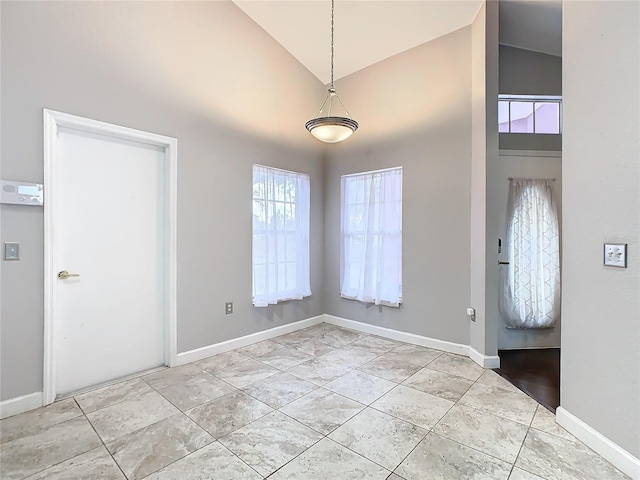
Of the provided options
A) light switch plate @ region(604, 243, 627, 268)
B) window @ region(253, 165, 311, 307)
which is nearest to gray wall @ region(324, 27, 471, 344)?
window @ region(253, 165, 311, 307)

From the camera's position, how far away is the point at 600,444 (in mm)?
1843

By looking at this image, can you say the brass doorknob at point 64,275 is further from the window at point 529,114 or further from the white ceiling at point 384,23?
the window at point 529,114

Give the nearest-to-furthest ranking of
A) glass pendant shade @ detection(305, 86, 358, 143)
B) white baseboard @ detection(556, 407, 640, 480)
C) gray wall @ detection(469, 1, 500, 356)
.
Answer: white baseboard @ detection(556, 407, 640, 480) < glass pendant shade @ detection(305, 86, 358, 143) < gray wall @ detection(469, 1, 500, 356)

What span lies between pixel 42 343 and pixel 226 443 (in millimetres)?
1637

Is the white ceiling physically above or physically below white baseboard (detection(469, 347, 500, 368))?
above

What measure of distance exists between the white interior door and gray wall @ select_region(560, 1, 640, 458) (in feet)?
11.1

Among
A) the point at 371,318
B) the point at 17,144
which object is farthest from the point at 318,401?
the point at 17,144

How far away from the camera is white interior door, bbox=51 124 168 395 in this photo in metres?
2.54

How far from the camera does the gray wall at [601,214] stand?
1.69 metres

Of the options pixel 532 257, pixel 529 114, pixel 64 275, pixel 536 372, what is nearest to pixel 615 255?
pixel 536 372

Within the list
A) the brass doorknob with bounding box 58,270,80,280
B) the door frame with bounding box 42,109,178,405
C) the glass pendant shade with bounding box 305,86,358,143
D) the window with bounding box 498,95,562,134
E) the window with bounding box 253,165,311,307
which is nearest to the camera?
the door frame with bounding box 42,109,178,405

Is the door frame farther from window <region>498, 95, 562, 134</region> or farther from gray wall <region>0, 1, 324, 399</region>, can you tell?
window <region>498, 95, 562, 134</region>

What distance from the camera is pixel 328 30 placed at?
367 centimetres

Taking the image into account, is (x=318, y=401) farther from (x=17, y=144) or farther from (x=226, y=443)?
(x=17, y=144)
